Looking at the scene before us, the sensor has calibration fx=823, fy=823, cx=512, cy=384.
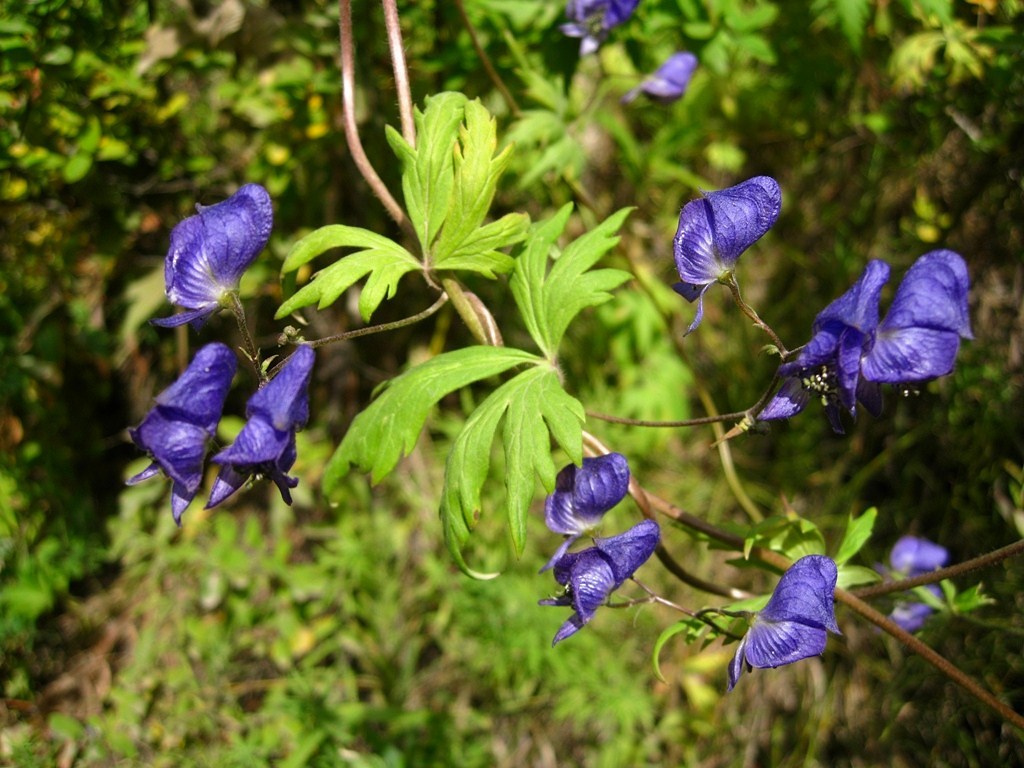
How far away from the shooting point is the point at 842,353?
38.6 inches

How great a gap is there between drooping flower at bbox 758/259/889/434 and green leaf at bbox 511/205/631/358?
14.9 inches

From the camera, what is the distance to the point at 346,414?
3020 mm

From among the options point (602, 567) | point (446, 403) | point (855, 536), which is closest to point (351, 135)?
point (602, 567)

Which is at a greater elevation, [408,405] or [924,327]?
[924,327]

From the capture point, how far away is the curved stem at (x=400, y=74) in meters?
1.46

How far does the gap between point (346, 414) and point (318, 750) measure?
3.78 ft

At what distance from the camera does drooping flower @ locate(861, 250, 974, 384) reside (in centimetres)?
97

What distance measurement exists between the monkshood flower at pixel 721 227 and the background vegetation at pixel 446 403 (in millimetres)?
1005

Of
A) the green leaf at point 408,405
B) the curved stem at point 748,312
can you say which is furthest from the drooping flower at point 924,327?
the green leaf at point 408,405

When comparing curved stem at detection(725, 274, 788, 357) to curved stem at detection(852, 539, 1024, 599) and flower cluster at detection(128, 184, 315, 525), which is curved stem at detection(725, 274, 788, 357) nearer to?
curved stem at detection(852, 539, 1024, 599)

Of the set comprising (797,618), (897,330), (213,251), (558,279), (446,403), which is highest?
(213,251)

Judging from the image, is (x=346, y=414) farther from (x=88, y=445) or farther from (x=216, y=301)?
(x=216, y=301)

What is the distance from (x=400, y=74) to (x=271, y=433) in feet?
2.51

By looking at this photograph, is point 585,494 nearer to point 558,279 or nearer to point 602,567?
point 602,567
